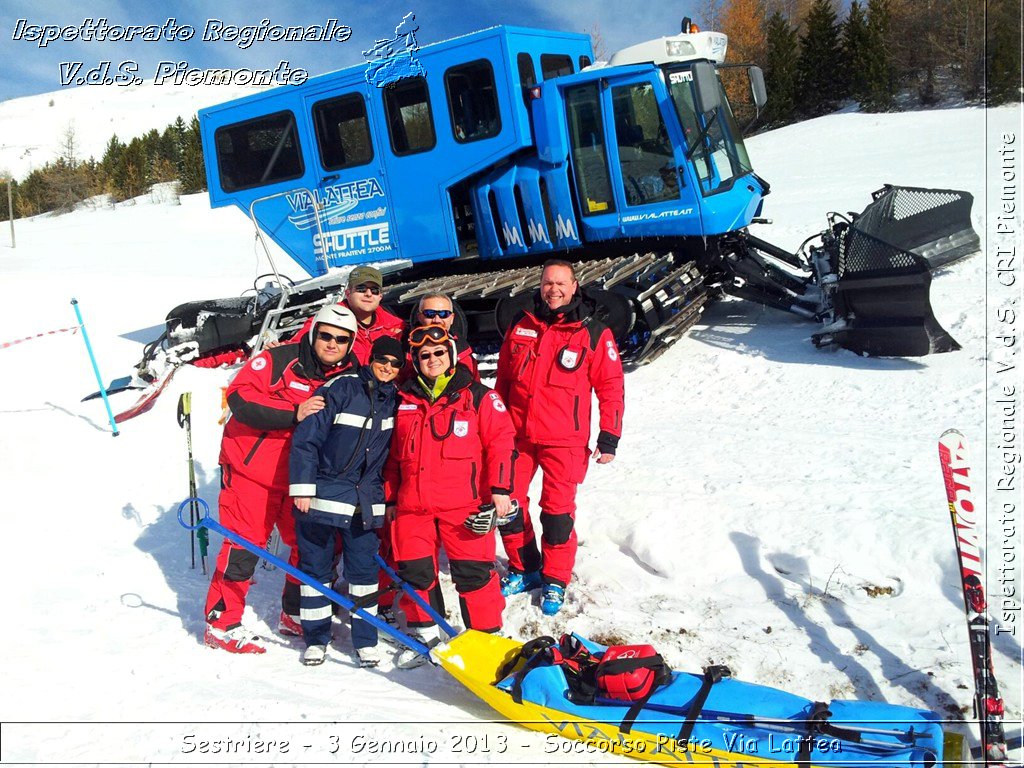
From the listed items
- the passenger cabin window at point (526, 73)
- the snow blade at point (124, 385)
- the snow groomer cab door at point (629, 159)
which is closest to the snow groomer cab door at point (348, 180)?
the passenger cabin window at point (526, 73)

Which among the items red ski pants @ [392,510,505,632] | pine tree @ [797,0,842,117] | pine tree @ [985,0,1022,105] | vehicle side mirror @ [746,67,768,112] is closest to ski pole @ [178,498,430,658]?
red ski pants @ [392,510,505,632]

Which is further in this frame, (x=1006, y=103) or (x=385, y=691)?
(x=1006, y=103)

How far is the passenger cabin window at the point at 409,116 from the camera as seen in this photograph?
808 cm

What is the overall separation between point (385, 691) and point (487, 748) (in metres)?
0.71

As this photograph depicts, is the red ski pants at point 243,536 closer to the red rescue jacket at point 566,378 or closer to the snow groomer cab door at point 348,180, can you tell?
the red rescue jacket at point 566,378

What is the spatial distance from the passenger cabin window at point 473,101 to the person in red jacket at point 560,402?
4.27 meters

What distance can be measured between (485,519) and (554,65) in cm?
628

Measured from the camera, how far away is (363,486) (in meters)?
3.69

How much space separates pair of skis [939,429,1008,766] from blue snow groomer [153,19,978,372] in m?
3.49

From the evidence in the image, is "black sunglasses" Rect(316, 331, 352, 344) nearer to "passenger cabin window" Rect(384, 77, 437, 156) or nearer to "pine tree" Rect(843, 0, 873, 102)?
"passenger cabin window" Rect(384, 77, 437, 156)

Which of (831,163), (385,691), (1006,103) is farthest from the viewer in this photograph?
(831,163)

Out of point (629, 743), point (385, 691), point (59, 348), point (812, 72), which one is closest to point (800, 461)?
point (629, 743)

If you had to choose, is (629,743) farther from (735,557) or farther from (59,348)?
(59,348)

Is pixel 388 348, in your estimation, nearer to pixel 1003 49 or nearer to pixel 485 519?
pixel 485 519
